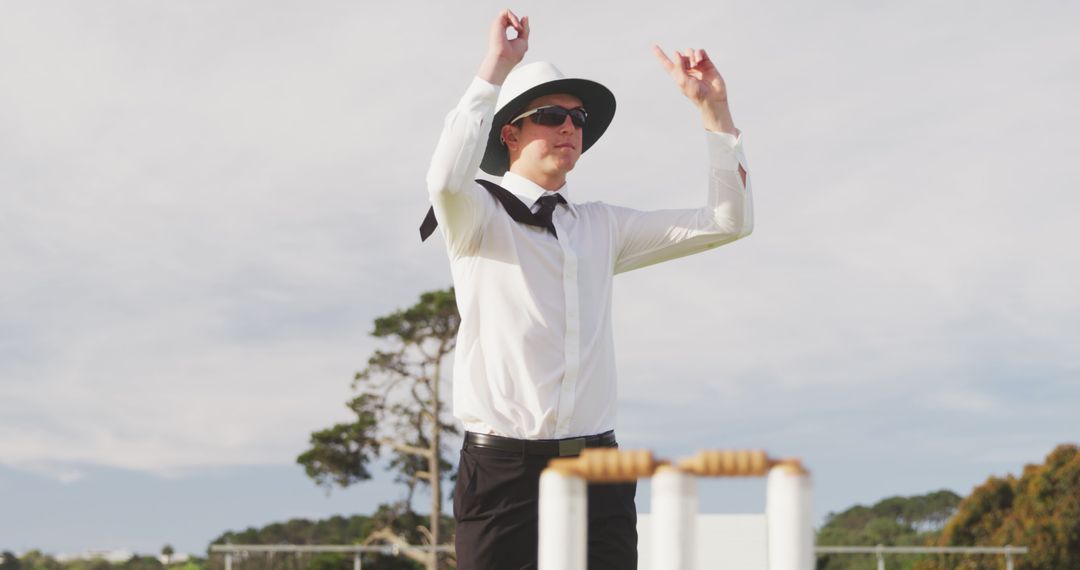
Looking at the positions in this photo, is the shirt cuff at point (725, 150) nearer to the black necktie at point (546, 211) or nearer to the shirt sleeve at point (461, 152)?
the black necktie at point (546, 211)

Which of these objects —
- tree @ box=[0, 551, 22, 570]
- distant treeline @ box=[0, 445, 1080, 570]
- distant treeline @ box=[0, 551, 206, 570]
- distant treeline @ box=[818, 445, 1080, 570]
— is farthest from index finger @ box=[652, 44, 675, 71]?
tree @ box=[0, 551, 22, 570]

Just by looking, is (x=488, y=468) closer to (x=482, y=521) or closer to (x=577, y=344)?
(x=482, y=521)

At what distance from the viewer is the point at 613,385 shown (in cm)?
429

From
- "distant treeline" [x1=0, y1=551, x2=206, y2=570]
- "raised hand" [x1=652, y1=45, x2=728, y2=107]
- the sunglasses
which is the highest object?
"raised hand" [x1=652, y1=45, x2=728, y2=107]

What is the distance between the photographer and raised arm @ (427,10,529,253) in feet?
12.8

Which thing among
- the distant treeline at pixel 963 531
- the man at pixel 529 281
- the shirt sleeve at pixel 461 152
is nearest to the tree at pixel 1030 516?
the distant treeline at pixel 963 531

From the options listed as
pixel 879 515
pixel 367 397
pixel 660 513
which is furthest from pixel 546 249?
pixel 879 515

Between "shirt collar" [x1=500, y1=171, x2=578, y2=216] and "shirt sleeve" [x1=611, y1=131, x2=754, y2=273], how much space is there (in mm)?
263

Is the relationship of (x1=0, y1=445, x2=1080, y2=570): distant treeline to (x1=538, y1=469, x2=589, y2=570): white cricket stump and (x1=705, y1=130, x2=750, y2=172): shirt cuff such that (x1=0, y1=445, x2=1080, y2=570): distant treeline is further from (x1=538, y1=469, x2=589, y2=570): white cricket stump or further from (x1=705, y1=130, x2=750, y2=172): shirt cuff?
(x1=538, y1=469, x2=589, y2=570): white cricket stump

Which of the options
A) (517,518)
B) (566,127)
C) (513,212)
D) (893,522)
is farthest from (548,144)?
(893,522)

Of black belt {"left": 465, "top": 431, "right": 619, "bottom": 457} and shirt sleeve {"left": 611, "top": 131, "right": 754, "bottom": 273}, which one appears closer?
black belt {"left": 465, "top": 431, "right": 619, "bottom": 457}

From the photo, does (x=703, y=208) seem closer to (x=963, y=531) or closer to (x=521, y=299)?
(x=521, y=299)

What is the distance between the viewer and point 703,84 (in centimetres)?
445

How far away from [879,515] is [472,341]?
120 ft
